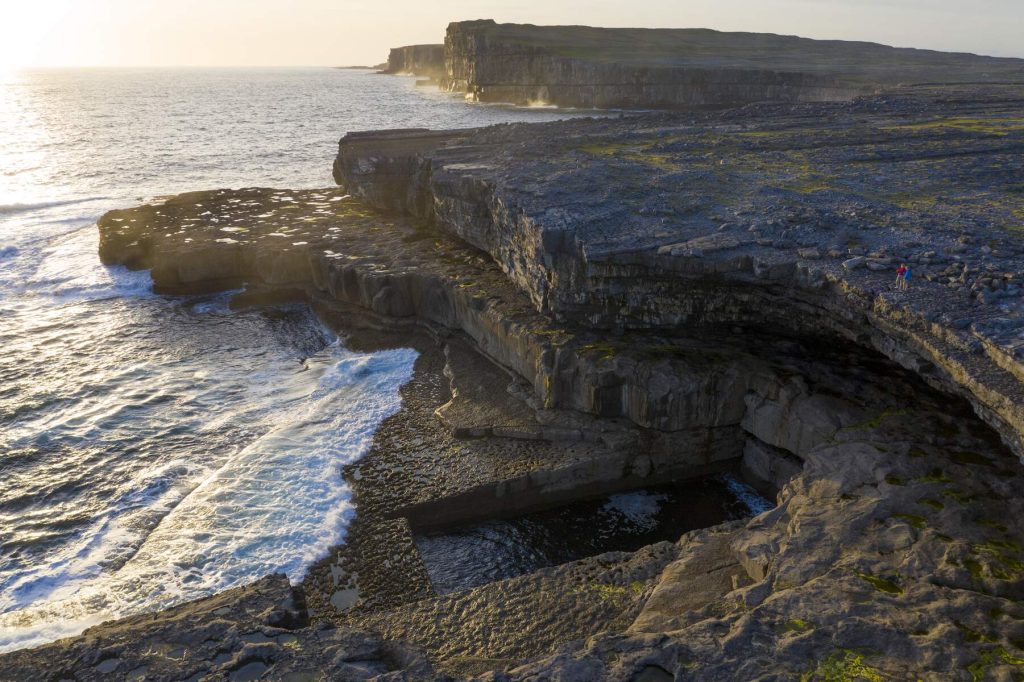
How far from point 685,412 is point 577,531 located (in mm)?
3678

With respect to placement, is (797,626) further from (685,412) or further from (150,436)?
(150,436)

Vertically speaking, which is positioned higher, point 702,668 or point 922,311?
point 922,311

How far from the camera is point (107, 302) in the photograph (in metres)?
28.1

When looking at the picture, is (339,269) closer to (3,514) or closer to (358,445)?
(358,445)

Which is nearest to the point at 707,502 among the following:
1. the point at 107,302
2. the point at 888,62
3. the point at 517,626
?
the point at 517,626

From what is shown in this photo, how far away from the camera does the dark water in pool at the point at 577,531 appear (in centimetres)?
1426

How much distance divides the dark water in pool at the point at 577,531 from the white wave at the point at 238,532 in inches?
94.0

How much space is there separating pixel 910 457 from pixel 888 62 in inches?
3785

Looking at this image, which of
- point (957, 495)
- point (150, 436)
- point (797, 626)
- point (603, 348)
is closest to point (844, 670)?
point (797, 626)

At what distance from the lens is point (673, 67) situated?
85.1 metres

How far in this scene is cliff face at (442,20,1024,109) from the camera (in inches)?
2921

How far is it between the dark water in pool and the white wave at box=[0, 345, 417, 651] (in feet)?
7.83

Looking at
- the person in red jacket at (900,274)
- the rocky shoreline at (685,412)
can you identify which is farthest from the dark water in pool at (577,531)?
the person in red jacket at (900,274)

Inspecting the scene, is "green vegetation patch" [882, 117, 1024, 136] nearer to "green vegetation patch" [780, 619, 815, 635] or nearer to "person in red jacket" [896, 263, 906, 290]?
"person in red jacket" [896, 263, 906, 290]
